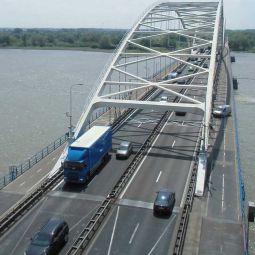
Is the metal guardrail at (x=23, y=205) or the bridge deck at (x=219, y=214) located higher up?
the metal guardrail at (x=23, y=205)

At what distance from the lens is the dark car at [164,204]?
92.7 feet

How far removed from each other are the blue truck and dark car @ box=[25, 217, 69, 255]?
8.55 m

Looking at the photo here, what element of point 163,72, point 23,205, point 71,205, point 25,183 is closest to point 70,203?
point 71,205

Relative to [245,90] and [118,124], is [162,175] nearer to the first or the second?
[118,124]

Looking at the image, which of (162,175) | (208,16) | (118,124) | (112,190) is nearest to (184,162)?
(162,175)

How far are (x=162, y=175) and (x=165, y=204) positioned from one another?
25.6 feet

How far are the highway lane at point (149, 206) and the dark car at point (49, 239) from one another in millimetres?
1742

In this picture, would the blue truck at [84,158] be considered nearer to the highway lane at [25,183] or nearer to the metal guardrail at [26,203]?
the metal guardrail at [26,203]

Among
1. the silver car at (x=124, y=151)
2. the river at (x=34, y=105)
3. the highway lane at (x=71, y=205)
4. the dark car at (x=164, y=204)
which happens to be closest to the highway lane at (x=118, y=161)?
the highway lane at (x=71, y=205)

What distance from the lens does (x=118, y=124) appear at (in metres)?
52.2

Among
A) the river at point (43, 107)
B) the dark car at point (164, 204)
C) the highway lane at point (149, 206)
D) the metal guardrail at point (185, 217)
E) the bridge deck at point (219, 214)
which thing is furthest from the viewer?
the river at point (43, 107)

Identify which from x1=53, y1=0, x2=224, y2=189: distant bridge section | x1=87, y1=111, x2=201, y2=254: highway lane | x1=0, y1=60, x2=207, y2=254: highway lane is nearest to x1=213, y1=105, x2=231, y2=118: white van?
Result: x1=53, y1=0, x2=224, y2=189: distant bridge section

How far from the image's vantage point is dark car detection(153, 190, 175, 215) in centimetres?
2827

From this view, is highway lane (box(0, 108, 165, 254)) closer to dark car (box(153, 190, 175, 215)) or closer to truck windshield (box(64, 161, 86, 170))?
truck windshield (box(64, 161, 86, 170))
